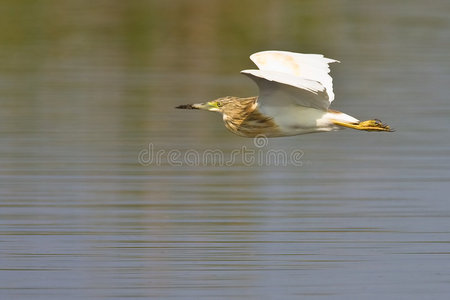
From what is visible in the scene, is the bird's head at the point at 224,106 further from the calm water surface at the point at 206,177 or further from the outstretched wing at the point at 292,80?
the calm water surface at the point at 206,177

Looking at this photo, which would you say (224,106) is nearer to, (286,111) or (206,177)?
(286,111)

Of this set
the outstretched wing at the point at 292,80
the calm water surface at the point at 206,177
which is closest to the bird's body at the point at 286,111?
Result: the outstretched wing at the point at 292,80

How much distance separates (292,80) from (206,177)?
393 centimetres

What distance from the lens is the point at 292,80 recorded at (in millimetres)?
8133

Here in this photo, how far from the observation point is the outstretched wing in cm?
816

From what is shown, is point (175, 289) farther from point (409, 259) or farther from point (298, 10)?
point (298, 10)

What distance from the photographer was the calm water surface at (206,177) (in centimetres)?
910

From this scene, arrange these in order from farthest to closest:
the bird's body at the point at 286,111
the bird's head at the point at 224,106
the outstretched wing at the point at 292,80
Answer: the bird's head at the point at 224,106
the bird's body at the point at 286,111
the outstretched wing at the point at 292,80

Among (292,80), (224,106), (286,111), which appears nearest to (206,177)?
(224,106)

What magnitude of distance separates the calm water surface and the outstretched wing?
4.25 ft

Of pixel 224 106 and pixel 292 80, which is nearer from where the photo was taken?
pixel 292 80

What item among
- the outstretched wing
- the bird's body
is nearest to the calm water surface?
the bird's body

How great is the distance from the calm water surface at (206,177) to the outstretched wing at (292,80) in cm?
130

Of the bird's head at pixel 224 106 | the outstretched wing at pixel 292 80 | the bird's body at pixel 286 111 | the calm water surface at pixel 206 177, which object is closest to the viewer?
the outstretched wing at pixel 292 80
